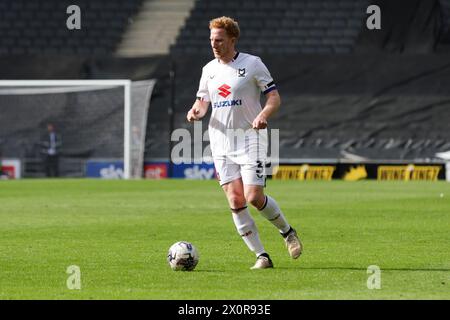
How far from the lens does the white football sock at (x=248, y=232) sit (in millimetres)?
10680

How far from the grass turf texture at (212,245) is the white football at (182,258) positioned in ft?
0.37

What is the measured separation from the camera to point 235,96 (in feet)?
35.0

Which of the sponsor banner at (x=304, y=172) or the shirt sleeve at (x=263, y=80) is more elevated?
the shirt sleeve at (x=263, y=80)

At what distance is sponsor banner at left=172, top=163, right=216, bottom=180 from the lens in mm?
33875

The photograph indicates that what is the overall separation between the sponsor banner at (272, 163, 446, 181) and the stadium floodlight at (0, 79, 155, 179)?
449cm

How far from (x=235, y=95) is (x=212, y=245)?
2.89 m

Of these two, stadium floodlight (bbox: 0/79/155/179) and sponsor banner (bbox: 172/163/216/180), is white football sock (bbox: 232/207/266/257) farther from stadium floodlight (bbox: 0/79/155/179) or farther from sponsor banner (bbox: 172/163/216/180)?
stadium floodlight (bbox: 0/79/155/179)

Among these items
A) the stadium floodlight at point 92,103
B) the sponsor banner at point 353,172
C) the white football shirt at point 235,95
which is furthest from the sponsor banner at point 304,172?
the white football shirt at point 235,95

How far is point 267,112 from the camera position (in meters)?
10.4

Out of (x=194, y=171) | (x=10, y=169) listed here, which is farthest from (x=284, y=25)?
(x=10, y=169)

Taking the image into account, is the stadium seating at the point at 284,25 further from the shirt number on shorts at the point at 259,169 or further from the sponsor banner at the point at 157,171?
the shirt number on shorts at the point at 259,169

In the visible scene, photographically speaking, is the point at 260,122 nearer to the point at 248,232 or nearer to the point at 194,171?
the point at 248,232

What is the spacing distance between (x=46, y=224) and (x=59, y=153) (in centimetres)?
2008
